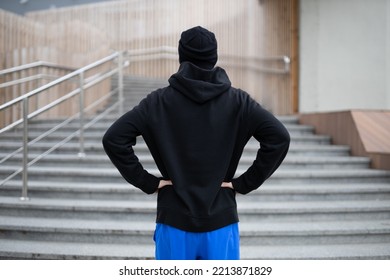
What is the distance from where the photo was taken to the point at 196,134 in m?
1.39

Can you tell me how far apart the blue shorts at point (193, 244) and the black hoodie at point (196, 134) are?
2 cm

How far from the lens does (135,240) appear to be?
10.7 ft

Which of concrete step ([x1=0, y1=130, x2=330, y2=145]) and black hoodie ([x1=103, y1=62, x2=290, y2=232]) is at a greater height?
black hoodie ([x1=103, y1=62, x2=290, y2=232])

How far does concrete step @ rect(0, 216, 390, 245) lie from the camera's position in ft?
10.7

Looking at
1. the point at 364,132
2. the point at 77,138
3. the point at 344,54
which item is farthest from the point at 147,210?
the point at 344,54

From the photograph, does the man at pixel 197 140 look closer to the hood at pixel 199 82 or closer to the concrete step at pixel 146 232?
the hood at pixel 199 82

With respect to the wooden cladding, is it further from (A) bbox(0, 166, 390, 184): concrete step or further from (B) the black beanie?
(B) the black beanie

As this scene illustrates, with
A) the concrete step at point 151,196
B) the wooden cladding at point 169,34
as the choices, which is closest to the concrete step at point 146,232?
the concrete step at point 151,196

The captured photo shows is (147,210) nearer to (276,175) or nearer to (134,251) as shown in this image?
(134,251)

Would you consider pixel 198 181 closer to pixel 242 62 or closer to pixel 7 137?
pixel 7 137

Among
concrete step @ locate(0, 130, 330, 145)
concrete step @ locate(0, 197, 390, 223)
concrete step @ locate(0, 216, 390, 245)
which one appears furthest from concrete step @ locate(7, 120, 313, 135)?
concrete step @ locate(0, 216, 390, 245)

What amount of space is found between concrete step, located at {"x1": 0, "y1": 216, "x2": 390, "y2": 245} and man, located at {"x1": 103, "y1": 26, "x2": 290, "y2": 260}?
1841 mm

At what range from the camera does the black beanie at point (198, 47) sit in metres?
1.43
